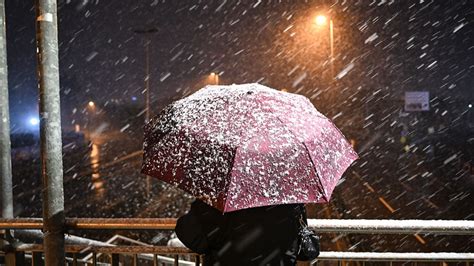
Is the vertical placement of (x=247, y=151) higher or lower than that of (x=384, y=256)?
higher

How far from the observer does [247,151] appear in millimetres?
2404

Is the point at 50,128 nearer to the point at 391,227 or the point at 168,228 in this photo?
the point at 168,228

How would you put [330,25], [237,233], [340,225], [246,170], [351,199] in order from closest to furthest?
[246,170], [237,233], [340,225], [351,199], [330,25]

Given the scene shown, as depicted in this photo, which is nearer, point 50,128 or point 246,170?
point 246,170

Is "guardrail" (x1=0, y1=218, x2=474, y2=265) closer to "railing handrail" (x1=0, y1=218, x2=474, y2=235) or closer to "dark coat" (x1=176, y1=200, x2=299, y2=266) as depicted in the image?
"railing handrail" (x1=0, y1=218, x2=474, y2=235)

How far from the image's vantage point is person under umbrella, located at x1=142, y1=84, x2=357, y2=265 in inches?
94.0

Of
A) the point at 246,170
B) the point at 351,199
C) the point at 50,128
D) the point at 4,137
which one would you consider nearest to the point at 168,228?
the point at 50,128

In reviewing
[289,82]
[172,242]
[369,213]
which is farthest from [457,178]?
[172,242]

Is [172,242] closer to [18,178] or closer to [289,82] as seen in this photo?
[18,178]

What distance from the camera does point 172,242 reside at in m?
4.03

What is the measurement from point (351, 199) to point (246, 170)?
57.4ft

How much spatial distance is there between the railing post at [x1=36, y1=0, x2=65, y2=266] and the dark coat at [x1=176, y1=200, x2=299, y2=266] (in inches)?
47.8

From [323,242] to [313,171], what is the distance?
10.6 m

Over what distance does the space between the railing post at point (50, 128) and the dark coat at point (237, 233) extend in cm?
121
